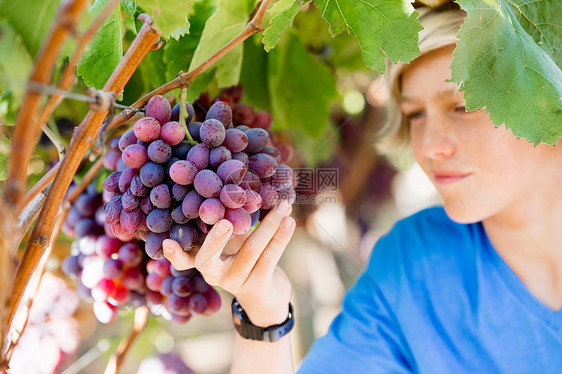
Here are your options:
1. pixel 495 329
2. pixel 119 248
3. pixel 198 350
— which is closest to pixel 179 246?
pixel 119 248

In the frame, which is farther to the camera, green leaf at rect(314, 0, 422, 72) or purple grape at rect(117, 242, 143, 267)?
purple grape at rect(117, 242, 143, 267)

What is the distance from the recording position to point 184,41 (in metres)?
0.69

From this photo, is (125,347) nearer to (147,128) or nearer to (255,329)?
(255,329)

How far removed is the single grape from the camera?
513 mm

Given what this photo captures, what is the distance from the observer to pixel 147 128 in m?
0.50

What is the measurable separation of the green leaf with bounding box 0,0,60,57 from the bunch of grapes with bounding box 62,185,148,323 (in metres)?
0.40

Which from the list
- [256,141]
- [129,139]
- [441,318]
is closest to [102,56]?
[129,139]

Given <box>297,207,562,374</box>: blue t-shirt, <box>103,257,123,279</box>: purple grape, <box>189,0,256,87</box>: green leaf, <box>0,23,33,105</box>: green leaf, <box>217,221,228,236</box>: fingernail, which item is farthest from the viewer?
<box>297,207,562,374</box>: blue t-shirt

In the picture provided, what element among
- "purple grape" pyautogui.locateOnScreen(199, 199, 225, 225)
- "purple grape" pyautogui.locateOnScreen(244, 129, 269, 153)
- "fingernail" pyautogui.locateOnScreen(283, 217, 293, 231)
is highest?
"purple grape" pyautogui.locateOnScreen(244, 129, 269, 153)

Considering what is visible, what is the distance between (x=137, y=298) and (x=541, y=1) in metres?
0.73

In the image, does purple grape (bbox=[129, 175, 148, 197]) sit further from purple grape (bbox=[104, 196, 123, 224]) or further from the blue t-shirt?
the blue t-shirt

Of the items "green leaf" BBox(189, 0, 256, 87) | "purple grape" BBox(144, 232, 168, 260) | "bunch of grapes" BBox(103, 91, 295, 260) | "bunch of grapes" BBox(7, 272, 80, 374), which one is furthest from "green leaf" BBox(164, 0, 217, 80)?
"bunch of grapes" BBox(7, 272, 80, 374)

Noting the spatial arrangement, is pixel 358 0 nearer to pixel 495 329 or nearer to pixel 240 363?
pixel 240 363

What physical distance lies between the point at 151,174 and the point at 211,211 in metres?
0.08
